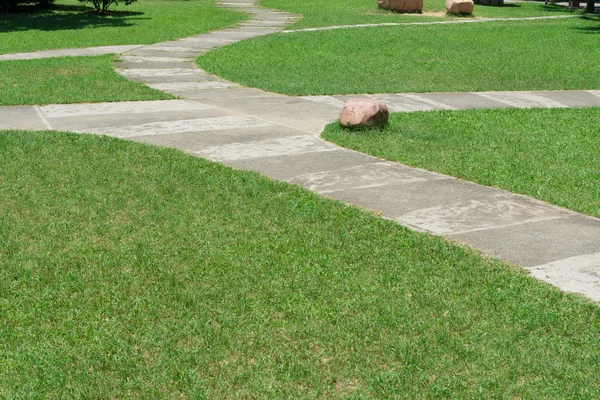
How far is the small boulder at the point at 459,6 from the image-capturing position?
88.4 ft

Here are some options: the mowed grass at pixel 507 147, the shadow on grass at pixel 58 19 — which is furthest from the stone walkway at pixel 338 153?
the shadow on grass at pixel 58 19

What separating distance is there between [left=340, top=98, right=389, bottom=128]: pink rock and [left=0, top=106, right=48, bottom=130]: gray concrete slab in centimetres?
373

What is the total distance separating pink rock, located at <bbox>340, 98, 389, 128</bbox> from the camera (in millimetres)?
9344

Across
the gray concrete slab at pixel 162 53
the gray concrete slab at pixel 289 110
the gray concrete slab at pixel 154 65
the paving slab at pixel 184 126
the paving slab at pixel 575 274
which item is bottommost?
the paving slab at pixel 575 274

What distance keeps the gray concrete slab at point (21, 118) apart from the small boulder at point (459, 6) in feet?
64.0

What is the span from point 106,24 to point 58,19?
250cm

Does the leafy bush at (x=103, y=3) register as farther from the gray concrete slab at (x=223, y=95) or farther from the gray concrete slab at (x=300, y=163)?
the gray concrete slab at (x=300, y=163)

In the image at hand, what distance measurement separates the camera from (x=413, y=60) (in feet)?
53.4

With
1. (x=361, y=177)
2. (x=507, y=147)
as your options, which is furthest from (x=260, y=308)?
(x=507, y=147)

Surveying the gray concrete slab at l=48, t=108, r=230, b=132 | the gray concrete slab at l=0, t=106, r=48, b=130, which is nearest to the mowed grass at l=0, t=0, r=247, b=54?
the gray concrete slab at l=0, t=106, r=48, b=130

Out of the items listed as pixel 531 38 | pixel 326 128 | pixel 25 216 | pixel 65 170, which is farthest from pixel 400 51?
pixel 25 216

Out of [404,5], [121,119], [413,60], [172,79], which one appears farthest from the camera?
[404,5]

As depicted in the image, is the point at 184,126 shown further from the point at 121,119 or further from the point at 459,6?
the point at 459,6

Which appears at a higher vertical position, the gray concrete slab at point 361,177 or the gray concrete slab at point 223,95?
the gray concrete slab at point 223,95
